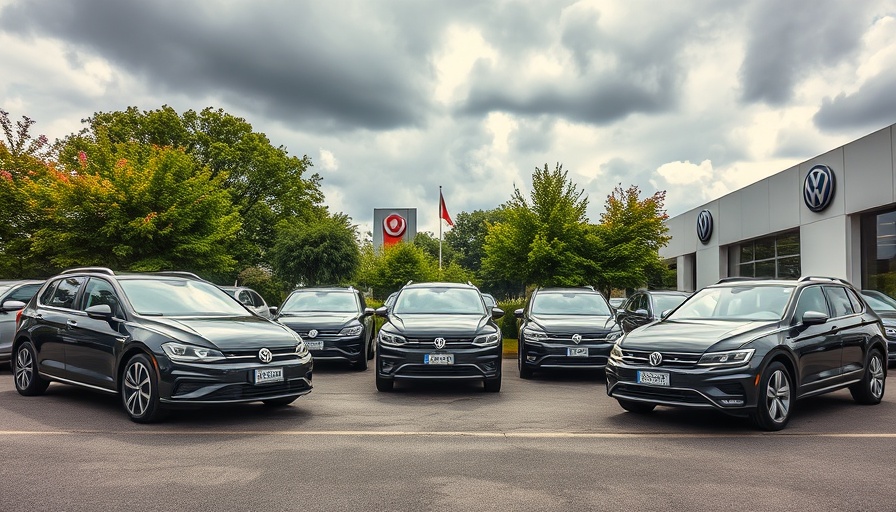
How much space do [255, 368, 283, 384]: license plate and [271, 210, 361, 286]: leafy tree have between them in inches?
1177

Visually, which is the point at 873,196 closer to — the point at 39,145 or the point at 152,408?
the point at 152,408

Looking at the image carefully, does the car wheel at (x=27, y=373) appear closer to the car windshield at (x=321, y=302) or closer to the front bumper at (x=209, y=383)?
the front bumper at (x=209, y=383)

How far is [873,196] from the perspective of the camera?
20406mm

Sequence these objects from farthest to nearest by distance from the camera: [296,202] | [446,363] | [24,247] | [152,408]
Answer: [296,202] → [24,247] → [446,363] → [152,408]

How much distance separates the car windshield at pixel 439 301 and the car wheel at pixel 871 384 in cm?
554

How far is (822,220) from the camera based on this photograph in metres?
23.4

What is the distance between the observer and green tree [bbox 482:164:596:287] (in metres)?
25.5

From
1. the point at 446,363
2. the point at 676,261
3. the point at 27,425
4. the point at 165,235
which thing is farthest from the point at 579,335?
the point at 676,261

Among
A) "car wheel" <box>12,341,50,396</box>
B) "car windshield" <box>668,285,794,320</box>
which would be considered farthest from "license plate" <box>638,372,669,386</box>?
"car wheel" <box>12,341,50,396</box>

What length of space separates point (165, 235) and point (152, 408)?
18.2 m

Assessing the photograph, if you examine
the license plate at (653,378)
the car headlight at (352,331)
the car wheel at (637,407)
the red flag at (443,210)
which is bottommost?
the car wheel at (637,407)

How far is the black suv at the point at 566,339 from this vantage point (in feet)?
40.2

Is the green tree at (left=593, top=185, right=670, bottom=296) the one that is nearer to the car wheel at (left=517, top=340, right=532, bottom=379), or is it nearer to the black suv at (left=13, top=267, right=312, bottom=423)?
the car wheel at (left=517, top=340, right=532, bottom=379)

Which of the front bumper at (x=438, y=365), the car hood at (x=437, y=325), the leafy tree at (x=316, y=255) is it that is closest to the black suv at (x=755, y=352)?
the front bumper at (x=438, y=365)
